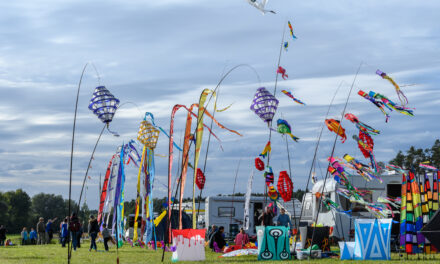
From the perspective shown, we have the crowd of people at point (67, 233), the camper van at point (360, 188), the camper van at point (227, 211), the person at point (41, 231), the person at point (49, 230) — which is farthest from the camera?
the camper van at point (227, 211)

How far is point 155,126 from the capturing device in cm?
2061

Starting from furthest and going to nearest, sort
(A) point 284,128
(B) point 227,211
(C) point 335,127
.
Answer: (B) point 227,211
(C) point 335,127
(A) point 284,128

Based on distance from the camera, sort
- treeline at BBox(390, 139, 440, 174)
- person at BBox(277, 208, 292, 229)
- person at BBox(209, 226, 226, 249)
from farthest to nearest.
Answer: treeline at BBox(390, 139, 440, 174) < person at BBox(209, 226, 226, 249) < person at BBox(277, 208, 292, 229)

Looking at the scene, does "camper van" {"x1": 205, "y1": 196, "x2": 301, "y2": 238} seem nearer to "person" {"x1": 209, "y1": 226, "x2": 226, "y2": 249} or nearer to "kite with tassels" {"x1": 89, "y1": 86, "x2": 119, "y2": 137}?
"person" {"x1": 209, "y1": 226, "x2": 226, "y2": 249}

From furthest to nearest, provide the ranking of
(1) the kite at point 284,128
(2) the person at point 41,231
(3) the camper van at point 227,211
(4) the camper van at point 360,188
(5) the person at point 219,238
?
(3) the camper van at point 227,211 → (2) the person at point 41,231 → (4) the camper van at point 360,188 → (5) the person at point 219,238 → (1) the kite at point 284,128

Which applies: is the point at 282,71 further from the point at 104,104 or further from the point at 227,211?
the point at 227,211

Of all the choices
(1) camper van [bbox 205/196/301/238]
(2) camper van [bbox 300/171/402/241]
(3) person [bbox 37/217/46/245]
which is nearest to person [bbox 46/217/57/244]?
(3) person [bbox 37/217/46/245]

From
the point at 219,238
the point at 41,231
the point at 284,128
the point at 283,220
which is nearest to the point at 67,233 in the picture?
the point at 41,231

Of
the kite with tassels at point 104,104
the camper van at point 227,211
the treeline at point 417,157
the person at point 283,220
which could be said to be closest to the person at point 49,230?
the camper van at point 227,211

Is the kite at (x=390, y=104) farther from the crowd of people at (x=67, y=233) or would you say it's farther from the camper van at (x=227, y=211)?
the camper van at (x=227, y=211)

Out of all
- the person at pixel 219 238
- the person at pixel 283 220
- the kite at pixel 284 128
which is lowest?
the person at pixel 219 238

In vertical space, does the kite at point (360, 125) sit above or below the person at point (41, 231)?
above

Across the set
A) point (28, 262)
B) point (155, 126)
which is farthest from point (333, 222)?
point (28, 262)

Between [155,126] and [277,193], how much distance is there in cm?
480
